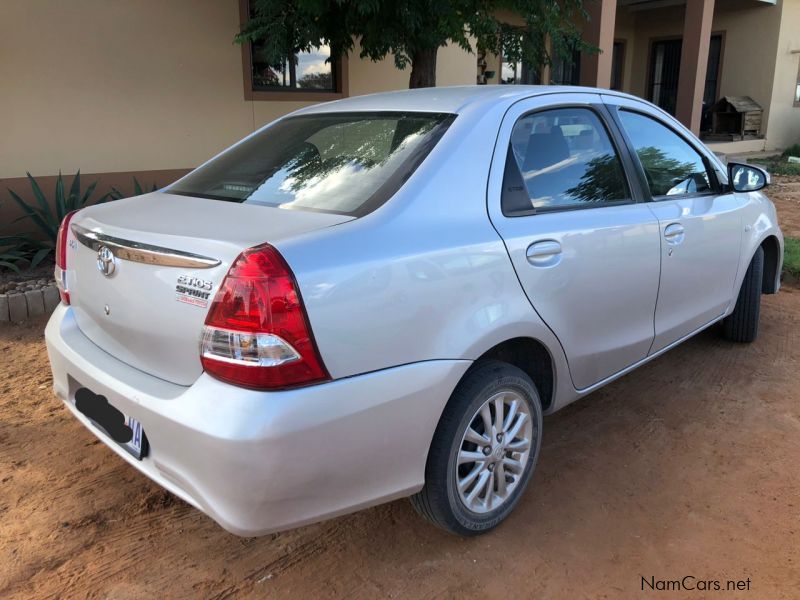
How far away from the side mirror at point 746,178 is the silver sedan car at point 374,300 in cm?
71

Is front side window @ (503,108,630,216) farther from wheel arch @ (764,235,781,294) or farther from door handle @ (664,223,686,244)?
wheel arch @ (764,235,781,294)

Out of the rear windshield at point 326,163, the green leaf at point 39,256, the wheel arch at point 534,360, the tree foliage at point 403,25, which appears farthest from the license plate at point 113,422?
the tree foliage at point 403,25

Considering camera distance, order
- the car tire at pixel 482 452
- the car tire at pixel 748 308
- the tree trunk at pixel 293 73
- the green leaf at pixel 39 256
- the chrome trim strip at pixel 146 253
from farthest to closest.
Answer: the tree trunk at pixel 293 73 → the green leaf at pixel 39 256 → the car tire at pixel 748 308 → the car tire at pixel 482 452 → the chrome trim strip at pixel 146 253

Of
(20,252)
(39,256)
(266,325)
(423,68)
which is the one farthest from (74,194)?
(266,325)

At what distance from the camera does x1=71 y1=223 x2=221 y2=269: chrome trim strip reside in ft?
6.54

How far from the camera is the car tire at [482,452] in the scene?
2.30 metres

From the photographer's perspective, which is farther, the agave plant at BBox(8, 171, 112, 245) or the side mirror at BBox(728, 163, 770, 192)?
the agave plant at BBox(8, 171, 112, 245)

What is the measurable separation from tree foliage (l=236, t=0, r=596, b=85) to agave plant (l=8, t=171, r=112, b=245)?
198 cm

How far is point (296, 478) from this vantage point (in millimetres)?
1923

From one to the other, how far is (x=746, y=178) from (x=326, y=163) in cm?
261

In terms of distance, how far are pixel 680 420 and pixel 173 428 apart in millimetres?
2632

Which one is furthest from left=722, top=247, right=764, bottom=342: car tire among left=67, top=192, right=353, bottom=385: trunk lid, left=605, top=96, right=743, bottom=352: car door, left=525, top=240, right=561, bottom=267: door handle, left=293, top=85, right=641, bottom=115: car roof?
left=67, top=192, right=353, bottom=385: trunk lid

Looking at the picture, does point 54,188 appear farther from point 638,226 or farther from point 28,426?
point 638,226
